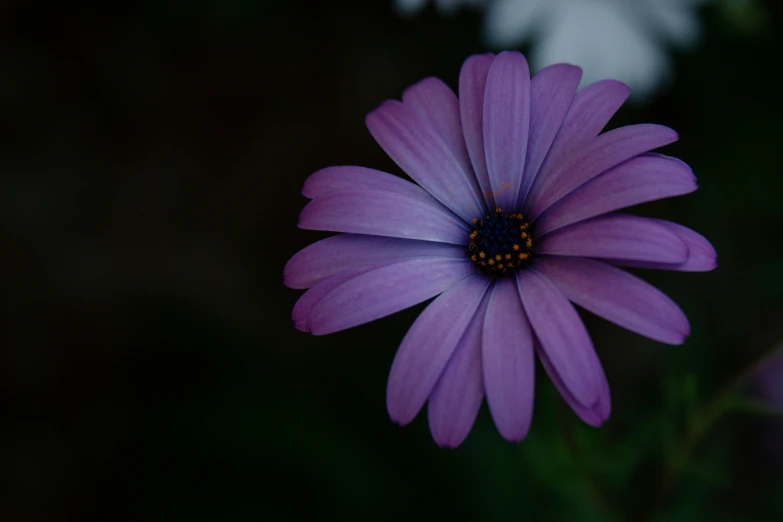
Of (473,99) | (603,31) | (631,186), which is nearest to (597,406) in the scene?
(631,186)

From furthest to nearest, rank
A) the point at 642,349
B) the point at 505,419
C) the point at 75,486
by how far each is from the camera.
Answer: the point at 75,486 → the point at 642,349 → the point at 505,419

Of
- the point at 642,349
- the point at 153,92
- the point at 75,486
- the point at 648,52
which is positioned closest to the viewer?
the point at 648,52

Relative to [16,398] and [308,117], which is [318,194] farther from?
[16,398]

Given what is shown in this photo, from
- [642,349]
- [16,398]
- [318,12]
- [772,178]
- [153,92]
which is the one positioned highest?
[318,12]

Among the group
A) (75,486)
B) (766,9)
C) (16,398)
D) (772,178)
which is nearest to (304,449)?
(75,486)

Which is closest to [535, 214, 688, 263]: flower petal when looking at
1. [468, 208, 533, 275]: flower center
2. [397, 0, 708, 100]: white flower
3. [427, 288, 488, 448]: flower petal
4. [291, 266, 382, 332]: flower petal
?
[468, 208, 533, 275]: flower center

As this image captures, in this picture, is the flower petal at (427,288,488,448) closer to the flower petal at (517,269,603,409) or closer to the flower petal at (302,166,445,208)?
the flower petal at (517,269,603,409)
